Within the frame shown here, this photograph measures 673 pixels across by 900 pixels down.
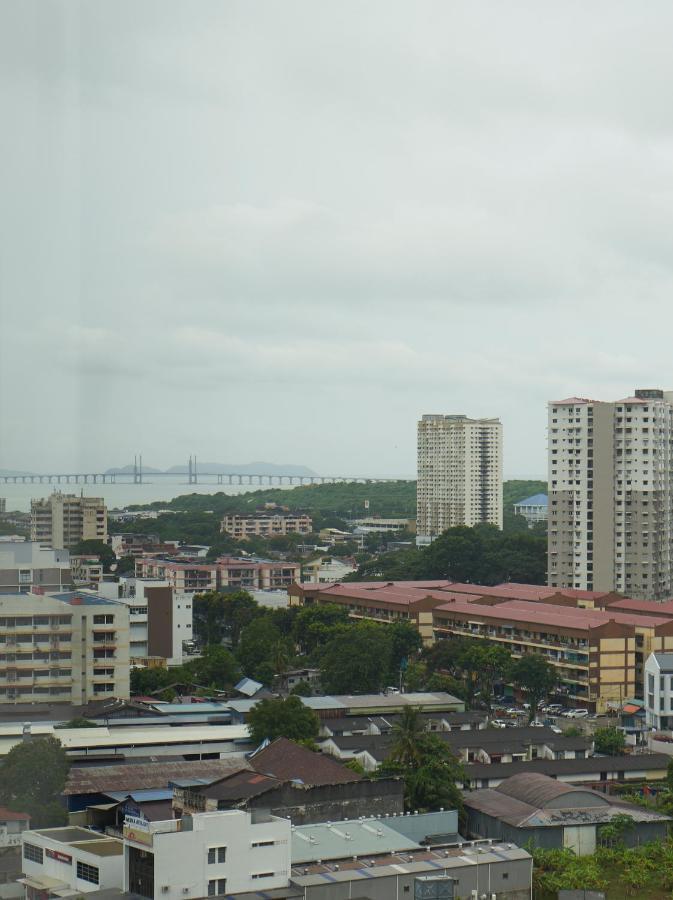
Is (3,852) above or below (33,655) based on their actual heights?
below

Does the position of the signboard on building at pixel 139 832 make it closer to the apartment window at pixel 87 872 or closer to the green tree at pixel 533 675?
the apartment window at pixel 87 872

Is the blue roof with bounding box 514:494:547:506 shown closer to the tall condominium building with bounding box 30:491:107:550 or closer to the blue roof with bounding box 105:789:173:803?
the tall condominium building with bounding box 30:491:107:550

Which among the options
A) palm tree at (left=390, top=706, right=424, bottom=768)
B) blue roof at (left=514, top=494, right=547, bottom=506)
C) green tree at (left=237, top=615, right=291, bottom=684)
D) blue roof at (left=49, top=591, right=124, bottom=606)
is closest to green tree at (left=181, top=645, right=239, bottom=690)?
green tree at (left=237, top=615, right=291, bottom=684)

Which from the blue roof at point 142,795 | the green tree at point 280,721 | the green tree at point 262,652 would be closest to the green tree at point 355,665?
the green tree at point 262,652

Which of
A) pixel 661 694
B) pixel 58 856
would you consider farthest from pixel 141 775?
pixel 661 694

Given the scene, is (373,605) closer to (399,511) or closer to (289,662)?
(289,662)

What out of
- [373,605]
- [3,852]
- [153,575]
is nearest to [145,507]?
[153,575]

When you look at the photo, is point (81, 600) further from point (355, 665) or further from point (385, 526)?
point (385, 526)
